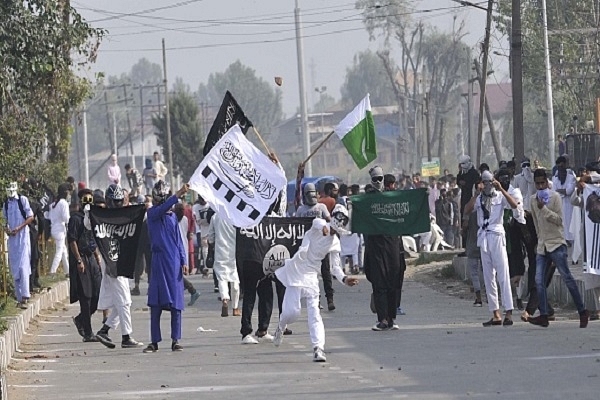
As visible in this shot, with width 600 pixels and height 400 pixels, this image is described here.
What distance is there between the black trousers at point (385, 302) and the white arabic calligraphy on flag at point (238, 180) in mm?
1954

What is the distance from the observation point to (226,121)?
18844 millimetres

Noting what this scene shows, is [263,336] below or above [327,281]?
below

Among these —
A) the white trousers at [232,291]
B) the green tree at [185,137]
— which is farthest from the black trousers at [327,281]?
the green tree at [185,137]

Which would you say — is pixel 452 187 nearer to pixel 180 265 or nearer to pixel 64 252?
pixel 64 252

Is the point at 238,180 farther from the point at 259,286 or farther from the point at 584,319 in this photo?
the point at 584,319

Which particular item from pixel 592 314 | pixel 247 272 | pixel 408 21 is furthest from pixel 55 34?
pixel 408 21

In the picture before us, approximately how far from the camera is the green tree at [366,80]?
6949 inches

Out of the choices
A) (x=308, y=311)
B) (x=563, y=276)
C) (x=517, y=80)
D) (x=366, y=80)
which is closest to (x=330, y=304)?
(x=563, y=276)

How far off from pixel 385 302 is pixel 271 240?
1.63 metres

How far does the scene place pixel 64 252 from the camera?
30.0 m

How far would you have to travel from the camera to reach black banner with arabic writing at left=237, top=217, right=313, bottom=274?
58.7 ft

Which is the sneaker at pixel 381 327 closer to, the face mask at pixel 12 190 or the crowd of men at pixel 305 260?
the crowd of men at pixel 305 260

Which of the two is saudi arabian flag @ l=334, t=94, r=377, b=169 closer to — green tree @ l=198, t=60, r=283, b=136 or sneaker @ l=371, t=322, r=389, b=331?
sneaker @ l=371, t=322, r=389, b=331

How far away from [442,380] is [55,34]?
12.6 metres
